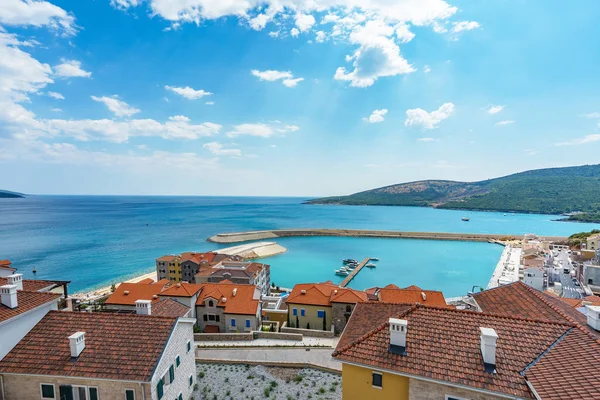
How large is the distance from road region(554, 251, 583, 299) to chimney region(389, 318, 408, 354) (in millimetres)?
42721

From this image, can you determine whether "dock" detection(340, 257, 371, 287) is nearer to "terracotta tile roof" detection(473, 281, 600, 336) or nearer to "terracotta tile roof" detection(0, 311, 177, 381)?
"terracotta tile roof" detection(473, 281, 600, 336)

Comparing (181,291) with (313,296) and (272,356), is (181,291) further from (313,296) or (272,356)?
(272,356)

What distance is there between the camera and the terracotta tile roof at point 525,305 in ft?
40.7

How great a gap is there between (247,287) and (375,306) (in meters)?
19.1

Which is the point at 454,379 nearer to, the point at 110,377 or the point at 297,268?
the point at 110,377

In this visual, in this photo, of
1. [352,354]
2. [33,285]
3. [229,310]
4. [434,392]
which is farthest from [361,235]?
[434,392]

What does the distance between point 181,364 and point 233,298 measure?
16347mm

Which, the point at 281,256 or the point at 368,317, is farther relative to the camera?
the point at 281,256

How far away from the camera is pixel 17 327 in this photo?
40.6ft

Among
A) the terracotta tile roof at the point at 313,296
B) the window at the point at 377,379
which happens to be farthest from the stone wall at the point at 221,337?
the window at the point at 377,379

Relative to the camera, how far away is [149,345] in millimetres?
12102

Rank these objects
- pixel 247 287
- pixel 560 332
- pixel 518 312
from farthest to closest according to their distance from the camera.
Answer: pixel 247 287 < pixel 518 312 < pixel 560 332

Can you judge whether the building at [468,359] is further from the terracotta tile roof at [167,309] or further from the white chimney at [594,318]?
the terracotta tile roof at [167,309]

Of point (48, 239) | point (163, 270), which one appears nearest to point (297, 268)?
point (163, 270)
